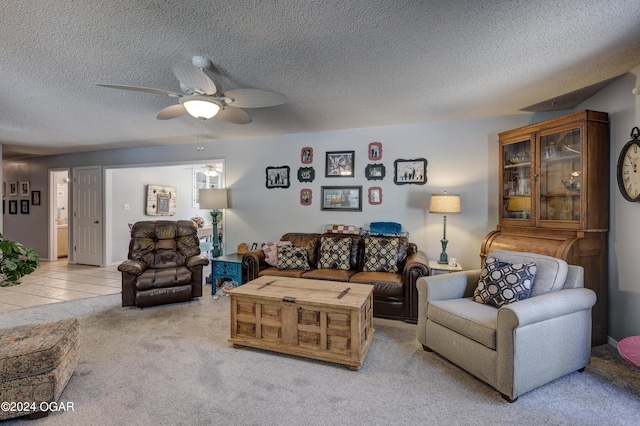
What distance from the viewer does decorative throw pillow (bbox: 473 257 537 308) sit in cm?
228

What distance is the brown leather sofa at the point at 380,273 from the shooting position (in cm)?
322

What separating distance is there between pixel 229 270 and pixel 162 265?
829 millimetres

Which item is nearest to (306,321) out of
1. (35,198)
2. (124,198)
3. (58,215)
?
(124,198)

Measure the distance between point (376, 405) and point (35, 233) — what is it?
8.30 meters

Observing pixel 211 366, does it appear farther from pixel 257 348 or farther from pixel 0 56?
pixel 0 56

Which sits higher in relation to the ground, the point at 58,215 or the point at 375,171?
the point at 375,171

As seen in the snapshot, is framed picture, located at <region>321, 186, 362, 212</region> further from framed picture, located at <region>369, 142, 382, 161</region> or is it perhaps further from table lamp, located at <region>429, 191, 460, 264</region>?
table lamp, located at <region>429, 191, 460, 264</region>

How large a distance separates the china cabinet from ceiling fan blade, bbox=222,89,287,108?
2.52m

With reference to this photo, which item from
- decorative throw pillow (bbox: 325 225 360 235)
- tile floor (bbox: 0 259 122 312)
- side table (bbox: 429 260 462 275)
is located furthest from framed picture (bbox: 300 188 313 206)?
tile floor (bbox: 0 259 122 312)

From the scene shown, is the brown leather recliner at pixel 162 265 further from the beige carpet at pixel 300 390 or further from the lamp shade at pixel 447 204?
the lamp shade at pixel 447 204

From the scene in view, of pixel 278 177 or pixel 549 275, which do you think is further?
pixel 278 177

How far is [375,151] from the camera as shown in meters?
4.25

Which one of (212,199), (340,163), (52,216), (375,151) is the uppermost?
(375,151)

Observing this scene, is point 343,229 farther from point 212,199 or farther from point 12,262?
point 12,262
